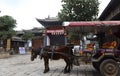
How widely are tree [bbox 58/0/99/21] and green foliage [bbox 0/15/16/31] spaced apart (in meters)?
18.4

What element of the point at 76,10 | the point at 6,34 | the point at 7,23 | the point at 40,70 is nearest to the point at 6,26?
the point at 7,23

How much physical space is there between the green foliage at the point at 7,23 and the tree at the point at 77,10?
18362 millimetres

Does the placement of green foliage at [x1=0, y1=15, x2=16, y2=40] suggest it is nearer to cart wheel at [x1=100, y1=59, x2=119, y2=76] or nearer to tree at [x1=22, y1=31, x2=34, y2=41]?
tree at [x1=22, y1=31, x2=34, y2=41]

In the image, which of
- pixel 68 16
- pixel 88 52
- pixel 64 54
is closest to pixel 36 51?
pixel 64 54

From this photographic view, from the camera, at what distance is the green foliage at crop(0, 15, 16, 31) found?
4531cm

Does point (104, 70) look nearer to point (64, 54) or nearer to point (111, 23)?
point (111, 23)

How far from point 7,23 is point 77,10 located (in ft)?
64.6

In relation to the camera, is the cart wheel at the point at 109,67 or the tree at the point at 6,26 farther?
the tree at the point at 6,26

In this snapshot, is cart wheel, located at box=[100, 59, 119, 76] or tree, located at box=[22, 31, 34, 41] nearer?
cart wheel, located at box=[100, 59, 119, 76]

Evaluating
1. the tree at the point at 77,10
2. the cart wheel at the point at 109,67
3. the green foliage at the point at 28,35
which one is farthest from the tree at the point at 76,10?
the green foliage at the point at 28,35

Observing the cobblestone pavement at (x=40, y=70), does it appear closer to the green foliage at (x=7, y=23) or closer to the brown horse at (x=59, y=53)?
the brown horse at (x=59, y=53)

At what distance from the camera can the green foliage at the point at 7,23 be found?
45.3 meters

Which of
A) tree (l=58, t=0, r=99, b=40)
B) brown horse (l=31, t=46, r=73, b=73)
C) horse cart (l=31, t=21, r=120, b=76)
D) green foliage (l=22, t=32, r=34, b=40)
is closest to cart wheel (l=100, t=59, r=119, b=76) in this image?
horse cart (l=31, t=21, r=120, b=76)

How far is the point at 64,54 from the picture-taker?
54.5 ft
